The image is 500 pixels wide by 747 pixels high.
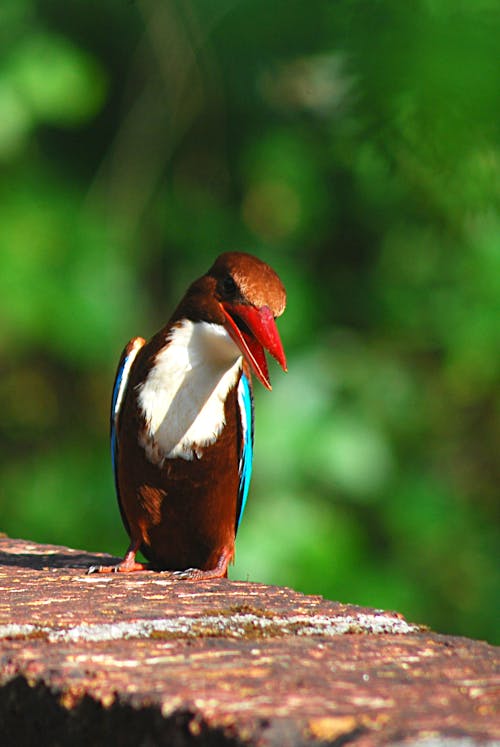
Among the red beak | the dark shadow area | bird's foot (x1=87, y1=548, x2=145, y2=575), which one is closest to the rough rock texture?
the dark shadow area

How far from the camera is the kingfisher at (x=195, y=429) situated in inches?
126

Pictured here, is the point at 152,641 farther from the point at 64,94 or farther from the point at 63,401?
the point at 63,401

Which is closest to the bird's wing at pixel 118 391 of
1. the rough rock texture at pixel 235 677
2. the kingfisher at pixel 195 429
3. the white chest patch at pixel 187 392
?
the kingfisher at pixel 195 429

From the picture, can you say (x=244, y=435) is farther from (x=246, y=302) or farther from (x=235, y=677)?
(x=235, y=677)

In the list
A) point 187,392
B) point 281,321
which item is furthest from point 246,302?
point 281,321

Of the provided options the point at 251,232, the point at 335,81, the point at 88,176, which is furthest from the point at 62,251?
the point at 335,81

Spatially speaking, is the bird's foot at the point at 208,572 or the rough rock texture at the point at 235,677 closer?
the rough rock texture at the point at 235,677

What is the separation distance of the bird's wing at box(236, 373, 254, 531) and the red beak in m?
0.21

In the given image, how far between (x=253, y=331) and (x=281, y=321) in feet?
7.32

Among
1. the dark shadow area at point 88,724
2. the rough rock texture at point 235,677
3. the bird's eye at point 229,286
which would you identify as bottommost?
the dark shadow area at point 88,724

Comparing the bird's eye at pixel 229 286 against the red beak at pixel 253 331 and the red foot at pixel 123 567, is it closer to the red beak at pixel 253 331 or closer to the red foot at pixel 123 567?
the red beak at pixel 253 331

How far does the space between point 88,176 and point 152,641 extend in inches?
163

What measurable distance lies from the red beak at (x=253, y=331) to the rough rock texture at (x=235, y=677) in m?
1.09

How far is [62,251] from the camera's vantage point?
17.7 ft
